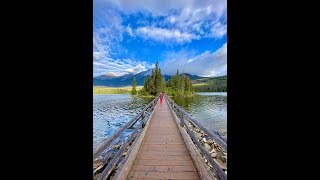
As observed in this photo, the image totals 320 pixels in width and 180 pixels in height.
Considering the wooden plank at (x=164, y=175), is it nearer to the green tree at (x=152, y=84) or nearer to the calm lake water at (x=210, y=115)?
the calm lake water at (x=210, y=115)

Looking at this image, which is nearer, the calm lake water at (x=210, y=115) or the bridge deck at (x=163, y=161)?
the bridge deck at (x=163, y=161)

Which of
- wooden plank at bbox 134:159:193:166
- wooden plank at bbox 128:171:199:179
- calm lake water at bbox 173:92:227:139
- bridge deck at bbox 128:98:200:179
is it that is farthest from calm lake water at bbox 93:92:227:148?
wooden plank at bbox 128:171:199:179

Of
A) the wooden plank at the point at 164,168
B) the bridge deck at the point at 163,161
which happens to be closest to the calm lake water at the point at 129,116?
the bridge deck at the point at 163,161

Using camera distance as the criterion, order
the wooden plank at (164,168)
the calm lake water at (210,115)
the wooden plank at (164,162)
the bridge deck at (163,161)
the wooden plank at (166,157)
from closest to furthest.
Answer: the bridge deck at (163,161), the wooden plank at (164,168), the wooden plank at (164,162), the wooden plank at (166,157), the calm lake water at (210,115)

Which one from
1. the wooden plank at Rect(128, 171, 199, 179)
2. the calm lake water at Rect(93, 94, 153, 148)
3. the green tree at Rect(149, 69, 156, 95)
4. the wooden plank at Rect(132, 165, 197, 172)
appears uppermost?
the green tree at Rect(149, 69, 156, 95)

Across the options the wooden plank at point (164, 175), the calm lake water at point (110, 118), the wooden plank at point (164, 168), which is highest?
the wooden plank at point (164, 168)

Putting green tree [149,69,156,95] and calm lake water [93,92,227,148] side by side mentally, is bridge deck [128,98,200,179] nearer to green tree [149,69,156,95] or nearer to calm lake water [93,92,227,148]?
calm lake water [93,92,227,148]

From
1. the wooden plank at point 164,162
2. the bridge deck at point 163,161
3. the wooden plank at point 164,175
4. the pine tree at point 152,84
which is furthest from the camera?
the pine tree at point 152,84

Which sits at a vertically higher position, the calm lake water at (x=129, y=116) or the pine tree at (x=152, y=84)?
the pine tree at (x=152, y=84)
